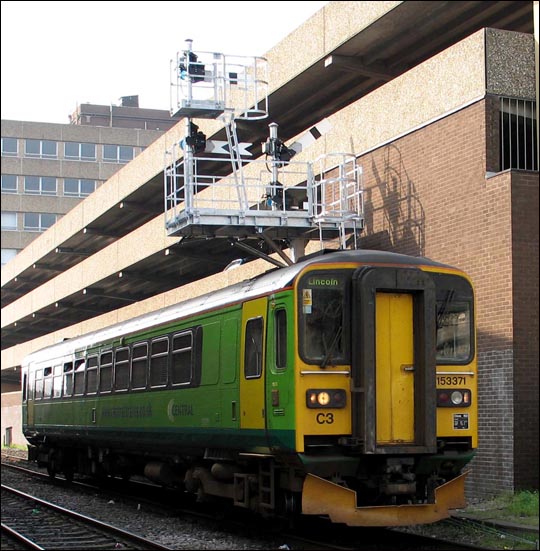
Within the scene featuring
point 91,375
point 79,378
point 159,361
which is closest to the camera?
point 159,361

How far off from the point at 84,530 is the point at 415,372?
16.2 ft

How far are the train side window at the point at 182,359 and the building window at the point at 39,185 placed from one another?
55932 mm

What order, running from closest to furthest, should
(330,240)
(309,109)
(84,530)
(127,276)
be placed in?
(84,530), (330,240), (309,109), (127,276)

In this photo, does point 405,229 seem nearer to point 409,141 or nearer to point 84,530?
point 409,141

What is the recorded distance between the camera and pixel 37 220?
67.5 metres

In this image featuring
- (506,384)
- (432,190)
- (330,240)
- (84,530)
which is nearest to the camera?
(84,530)

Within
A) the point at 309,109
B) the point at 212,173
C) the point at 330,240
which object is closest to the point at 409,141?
the point at 330,240

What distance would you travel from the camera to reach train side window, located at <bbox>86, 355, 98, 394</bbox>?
60.8 feet

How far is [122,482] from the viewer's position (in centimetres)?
2127

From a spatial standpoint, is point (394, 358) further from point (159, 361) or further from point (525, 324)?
point (159, 361)

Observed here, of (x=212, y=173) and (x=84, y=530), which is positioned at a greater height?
(x=212, y=173)

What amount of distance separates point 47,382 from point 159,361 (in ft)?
28.3

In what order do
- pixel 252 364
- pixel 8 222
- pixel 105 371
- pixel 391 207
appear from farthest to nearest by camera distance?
pixel 8 222 → pixel 105 371 → pixel 391 207 → pixel 252 364

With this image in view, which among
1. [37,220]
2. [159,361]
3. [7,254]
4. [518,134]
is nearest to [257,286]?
[159,361]
